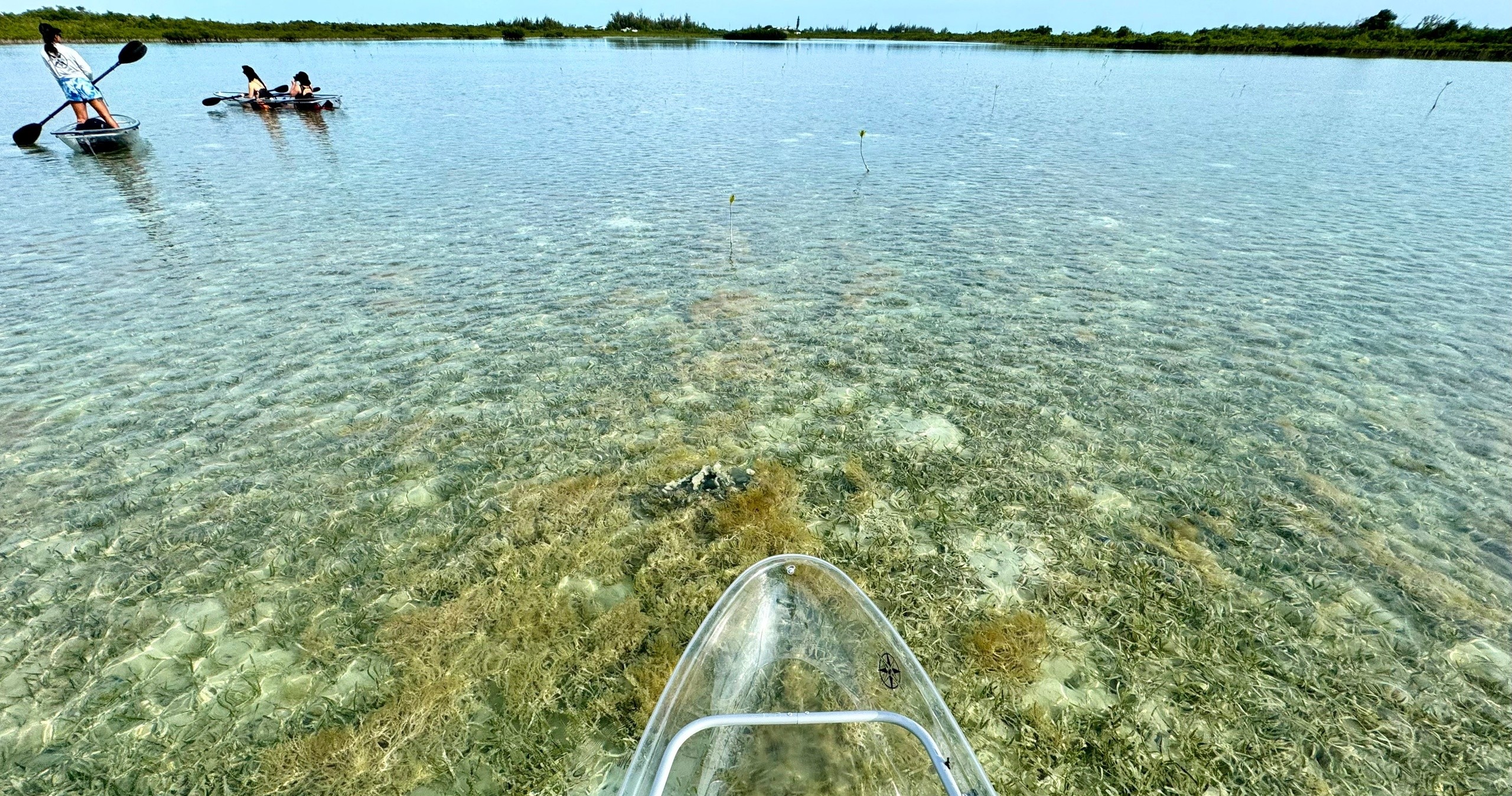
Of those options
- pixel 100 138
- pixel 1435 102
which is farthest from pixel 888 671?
pixel 1435 102

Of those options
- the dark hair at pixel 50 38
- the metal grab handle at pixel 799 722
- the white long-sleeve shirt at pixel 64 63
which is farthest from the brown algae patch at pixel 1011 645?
the white long-sleeve shirt at pixel 64 63

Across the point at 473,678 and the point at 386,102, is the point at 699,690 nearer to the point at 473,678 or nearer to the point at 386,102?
the point at 473,678

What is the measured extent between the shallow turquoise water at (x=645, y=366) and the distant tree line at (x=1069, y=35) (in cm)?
8498

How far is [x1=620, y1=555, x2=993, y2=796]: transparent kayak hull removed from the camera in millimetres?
4457

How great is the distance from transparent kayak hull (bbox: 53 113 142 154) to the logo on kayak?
34.0 m

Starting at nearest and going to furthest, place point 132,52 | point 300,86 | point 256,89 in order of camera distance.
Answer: point 132,52 < point 256,89 < point 300,86

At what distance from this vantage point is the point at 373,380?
9.43 m

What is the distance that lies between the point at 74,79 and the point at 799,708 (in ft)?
120

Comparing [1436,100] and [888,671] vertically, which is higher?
[1436,100]

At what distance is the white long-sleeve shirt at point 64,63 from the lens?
23.9 meters

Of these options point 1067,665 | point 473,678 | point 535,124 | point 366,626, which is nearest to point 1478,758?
point 1067,665

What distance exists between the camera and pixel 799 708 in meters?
5.12

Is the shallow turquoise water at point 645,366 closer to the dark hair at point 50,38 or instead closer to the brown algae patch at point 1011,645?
the brown algae patch at point 1011,645

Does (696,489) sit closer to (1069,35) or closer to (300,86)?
(300,86)
